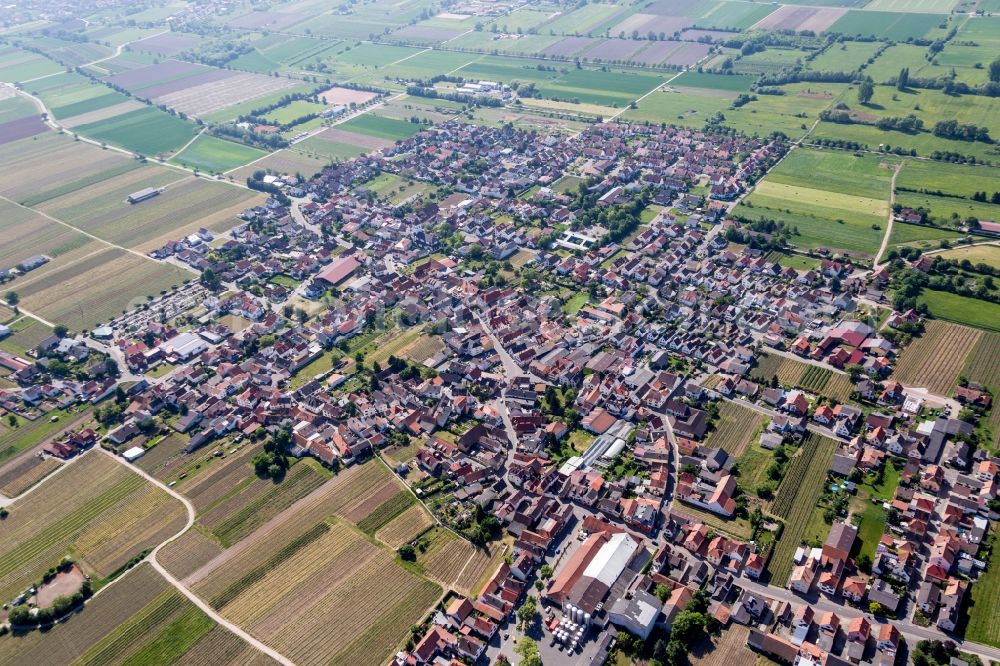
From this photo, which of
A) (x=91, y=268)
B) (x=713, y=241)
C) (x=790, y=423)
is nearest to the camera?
(x=790, y=423)

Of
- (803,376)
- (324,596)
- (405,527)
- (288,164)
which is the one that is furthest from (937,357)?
(288,164)

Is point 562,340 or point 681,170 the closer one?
point 562,340

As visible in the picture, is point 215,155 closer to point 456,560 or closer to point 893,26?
point 456,560

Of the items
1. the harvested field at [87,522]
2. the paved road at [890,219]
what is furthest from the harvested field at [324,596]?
the paved road at [890,219]

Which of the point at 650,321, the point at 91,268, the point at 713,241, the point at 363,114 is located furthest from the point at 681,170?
the point at 91,268

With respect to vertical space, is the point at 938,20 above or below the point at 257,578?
above

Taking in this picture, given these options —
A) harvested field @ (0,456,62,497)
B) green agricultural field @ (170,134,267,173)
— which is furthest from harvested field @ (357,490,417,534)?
green agricultural field @ (170,134,267,173)

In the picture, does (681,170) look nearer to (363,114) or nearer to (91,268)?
(363,114)
